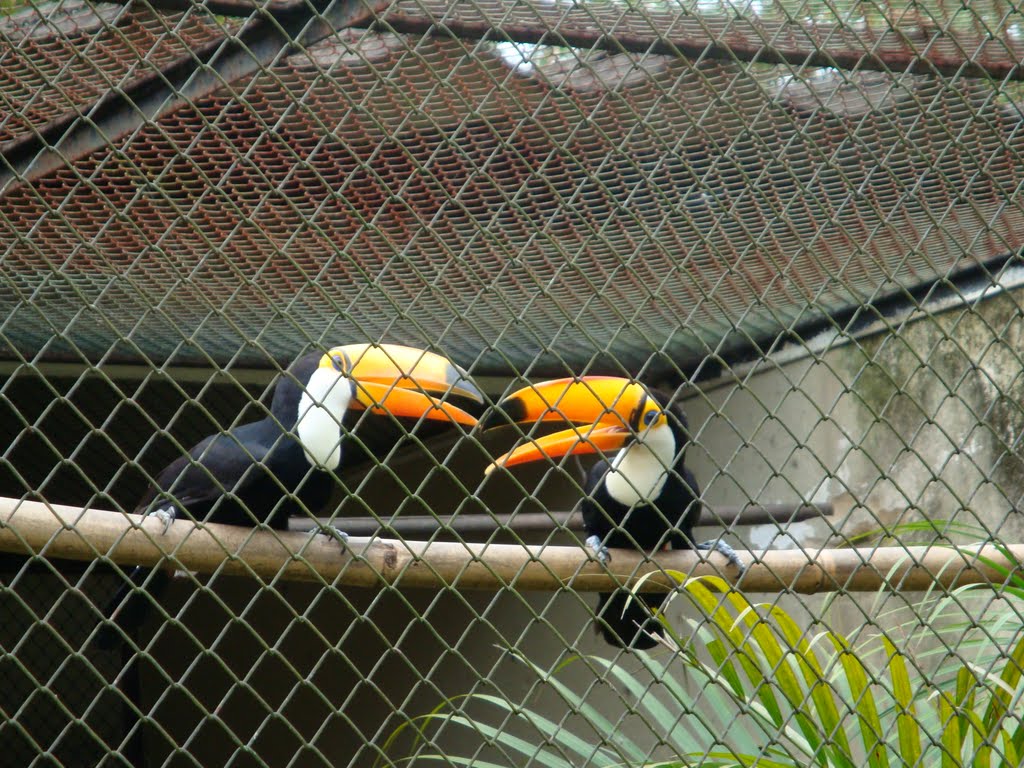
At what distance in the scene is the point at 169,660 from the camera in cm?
500

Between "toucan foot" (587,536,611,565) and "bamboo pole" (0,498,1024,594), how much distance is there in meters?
0.04

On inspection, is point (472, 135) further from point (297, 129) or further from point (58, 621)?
point (58, 621)

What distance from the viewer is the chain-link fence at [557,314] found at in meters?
1.53

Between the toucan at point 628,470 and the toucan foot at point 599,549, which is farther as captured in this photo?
the toucan at point 628,470

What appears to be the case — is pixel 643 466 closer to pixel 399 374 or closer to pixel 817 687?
pixel 399 374

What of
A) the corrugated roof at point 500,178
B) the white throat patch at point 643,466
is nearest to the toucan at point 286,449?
the corrugated roof at point 500,178

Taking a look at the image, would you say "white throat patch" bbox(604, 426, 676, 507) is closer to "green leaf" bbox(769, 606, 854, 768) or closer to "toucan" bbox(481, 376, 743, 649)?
"toucan" bbox(481, 376, 743, 649)

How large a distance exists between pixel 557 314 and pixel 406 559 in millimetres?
1202

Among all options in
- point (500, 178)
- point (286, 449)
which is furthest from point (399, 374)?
point (500, 178)

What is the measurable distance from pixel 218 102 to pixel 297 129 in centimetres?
15

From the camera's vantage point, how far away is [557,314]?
287cm

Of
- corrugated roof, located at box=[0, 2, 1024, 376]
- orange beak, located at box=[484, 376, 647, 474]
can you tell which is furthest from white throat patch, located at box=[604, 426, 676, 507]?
corrugated roof, located at box=[0, 2, 1024, 376]

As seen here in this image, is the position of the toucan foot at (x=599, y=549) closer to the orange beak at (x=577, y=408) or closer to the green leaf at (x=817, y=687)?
the orange beak at (x=577, y=408)

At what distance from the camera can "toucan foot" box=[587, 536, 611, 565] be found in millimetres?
2175
